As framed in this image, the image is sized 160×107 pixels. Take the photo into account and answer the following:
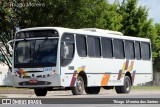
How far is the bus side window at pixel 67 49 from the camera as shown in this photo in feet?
83.5

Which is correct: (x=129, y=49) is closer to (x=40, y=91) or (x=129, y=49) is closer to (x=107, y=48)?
(x=107, y=48)

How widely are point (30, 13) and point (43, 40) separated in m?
13.8

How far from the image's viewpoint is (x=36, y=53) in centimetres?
2567

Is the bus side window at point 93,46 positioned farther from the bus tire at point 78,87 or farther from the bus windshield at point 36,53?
the bus windshield at point 36,53

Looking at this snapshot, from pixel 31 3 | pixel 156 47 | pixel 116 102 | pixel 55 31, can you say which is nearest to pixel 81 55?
pixel 55 31

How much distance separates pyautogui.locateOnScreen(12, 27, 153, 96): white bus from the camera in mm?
25375

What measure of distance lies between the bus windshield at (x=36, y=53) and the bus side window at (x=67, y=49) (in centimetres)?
33

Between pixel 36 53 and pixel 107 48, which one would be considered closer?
pixel 36 53

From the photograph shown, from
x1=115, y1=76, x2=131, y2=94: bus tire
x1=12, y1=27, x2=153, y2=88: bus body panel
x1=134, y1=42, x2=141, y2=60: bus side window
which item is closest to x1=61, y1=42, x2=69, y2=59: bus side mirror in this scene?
x1=12, y1=27, x2=153, y2=88: bus body panel

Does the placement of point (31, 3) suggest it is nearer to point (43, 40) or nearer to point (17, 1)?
point (17, 1)

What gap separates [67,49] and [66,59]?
46 cm

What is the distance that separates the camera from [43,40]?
25.8 meters

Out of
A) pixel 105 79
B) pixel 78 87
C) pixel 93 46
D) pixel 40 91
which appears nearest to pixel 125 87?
pixel 105 79

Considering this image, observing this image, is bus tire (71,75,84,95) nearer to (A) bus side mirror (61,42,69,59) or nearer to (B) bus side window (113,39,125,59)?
(A) bus side mirror (61,42,69,59)
